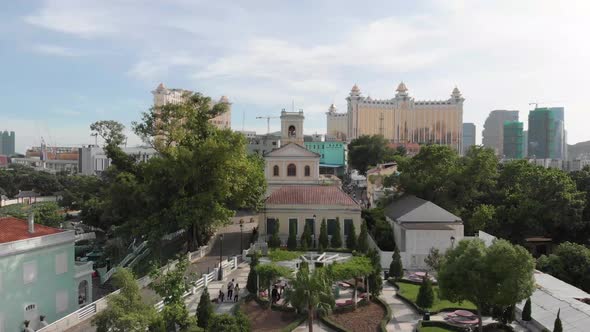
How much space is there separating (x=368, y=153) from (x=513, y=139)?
98629mm

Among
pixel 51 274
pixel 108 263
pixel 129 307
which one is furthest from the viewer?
pixel 108 263

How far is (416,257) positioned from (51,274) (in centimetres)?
2222

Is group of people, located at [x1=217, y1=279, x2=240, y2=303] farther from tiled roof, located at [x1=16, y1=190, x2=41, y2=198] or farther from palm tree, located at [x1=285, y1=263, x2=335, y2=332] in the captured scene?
tiled roof, located at [x1=16, y1=190, x2=41, y2=198]

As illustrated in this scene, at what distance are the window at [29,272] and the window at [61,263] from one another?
1641mm

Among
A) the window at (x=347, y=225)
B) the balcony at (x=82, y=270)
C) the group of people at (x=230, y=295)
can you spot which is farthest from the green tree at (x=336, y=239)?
the balcony at (x=82, y=270)

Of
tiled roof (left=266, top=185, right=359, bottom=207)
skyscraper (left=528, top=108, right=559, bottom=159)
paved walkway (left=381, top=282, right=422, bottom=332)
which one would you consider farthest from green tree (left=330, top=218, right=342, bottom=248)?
skyscraper (left=528, top=108, right=559, bottom=159)

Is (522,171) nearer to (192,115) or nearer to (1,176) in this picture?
(192,115)

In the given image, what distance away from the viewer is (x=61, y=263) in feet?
94.7

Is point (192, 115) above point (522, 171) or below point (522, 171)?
above

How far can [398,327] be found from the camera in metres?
23.1

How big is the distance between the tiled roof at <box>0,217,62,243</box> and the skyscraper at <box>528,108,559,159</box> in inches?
7108

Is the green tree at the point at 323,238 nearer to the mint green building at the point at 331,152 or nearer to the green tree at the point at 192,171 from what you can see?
the green tree at the point at 192,171

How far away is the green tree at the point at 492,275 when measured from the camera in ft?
66.7

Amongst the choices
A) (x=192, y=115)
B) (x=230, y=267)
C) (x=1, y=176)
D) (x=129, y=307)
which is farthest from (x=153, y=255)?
(x=1, y=176)
